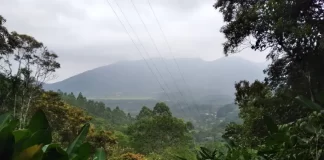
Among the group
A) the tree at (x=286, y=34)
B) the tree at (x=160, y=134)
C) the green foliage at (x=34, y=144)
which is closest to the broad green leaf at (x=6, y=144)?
the green foliage at (x=34, y=144)

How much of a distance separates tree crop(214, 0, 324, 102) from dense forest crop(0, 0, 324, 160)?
0.05ft

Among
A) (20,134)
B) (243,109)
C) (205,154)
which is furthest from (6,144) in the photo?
(243,109)

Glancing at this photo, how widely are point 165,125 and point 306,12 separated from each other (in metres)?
14.8

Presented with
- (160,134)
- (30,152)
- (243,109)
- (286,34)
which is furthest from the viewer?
(160,134)

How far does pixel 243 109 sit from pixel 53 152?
901cm

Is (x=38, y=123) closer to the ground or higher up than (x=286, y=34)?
closer to the ground

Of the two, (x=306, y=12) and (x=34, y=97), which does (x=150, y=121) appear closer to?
(x=34, y=97)

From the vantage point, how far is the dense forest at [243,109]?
A: 60 centimetres

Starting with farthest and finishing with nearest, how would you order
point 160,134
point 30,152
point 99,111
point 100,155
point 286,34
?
point 99,111 < point 160,134 < point 286,34 < point 100,155 < point 30,152

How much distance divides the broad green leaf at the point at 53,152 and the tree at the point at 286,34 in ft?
16.1

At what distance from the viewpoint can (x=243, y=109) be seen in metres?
9.25

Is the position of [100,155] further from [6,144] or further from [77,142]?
[6,144]

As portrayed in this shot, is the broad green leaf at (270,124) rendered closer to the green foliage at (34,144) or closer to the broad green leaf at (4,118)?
the green foliage at (34,144)

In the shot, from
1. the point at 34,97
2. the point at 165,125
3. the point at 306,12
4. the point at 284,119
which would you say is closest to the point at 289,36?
the point at 306,12
